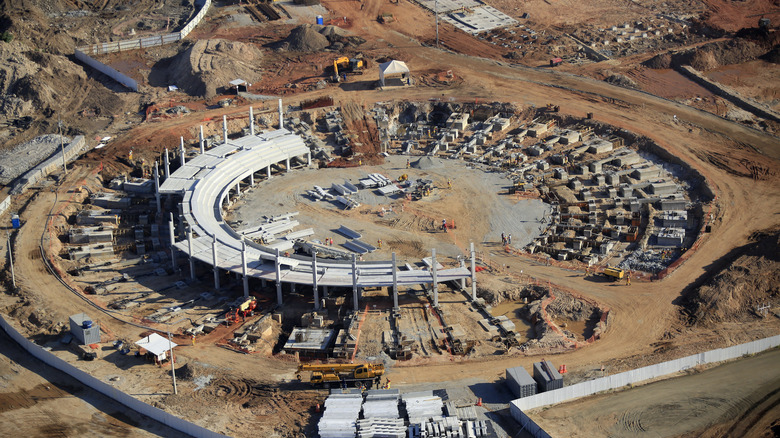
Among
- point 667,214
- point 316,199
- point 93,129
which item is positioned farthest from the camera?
point 93,129

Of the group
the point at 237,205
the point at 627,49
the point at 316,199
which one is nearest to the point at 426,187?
the point at 316,199

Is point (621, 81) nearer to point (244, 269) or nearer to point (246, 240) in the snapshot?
point (246, 240)

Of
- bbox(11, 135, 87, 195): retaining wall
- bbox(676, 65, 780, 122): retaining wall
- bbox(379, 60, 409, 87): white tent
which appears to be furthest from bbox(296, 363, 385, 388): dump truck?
bbox(676, 65, 780, 122): retaining wall

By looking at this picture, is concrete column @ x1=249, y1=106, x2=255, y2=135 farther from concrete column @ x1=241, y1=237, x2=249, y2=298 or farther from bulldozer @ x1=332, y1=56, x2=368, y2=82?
concrete column @ x1=241, y1=237, x2=249, y2=298

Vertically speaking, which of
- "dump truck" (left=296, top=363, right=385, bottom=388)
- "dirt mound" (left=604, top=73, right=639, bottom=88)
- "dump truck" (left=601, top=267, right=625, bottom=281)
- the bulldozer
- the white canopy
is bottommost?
"dump truck" (left=296, top=363, right=385, bottom=388)

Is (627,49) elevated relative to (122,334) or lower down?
elevated

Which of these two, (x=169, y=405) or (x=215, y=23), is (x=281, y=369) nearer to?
(x=169, y=405)
